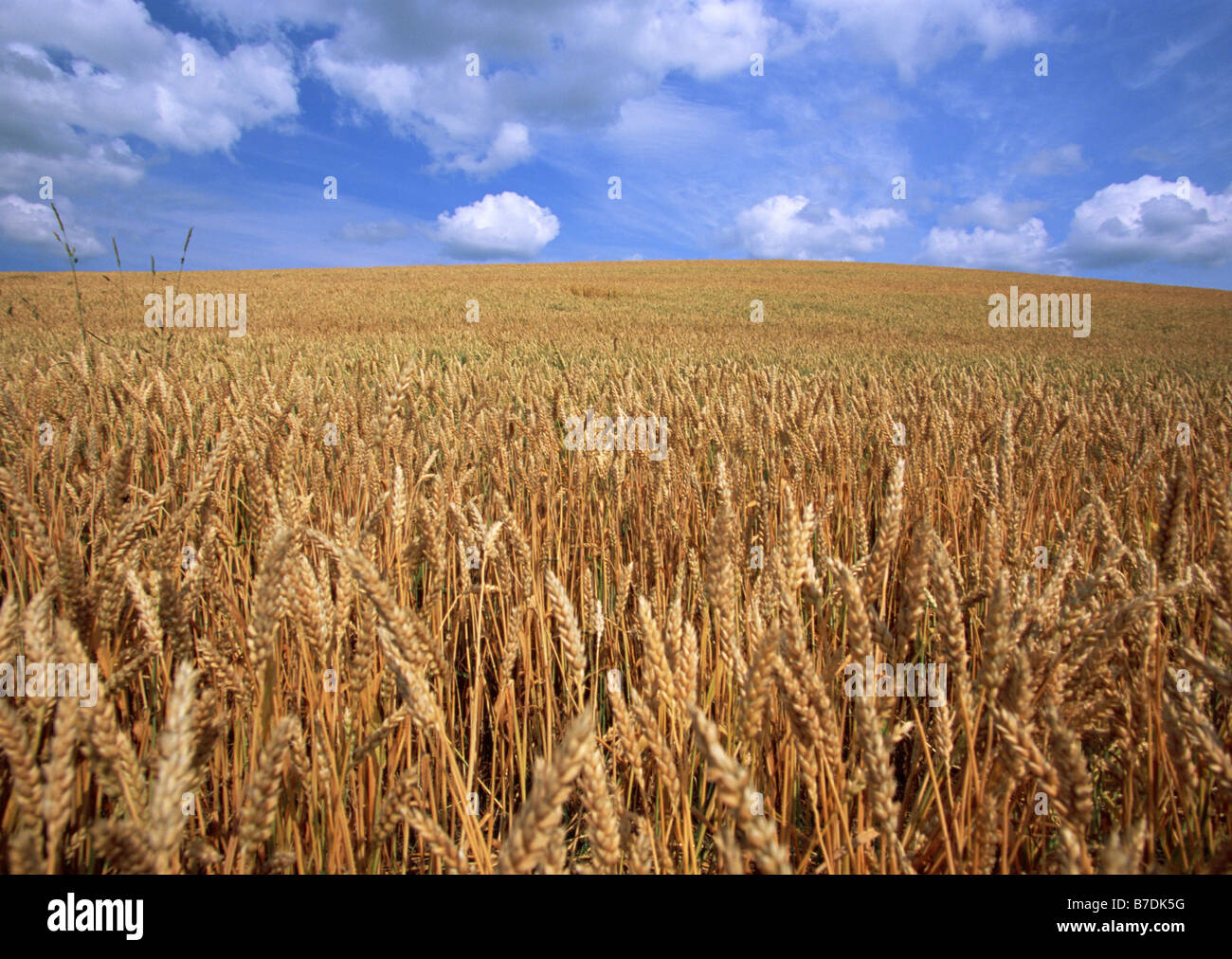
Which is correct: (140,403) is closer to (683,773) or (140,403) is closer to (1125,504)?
(683,773)

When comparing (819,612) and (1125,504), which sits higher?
(1125,504)

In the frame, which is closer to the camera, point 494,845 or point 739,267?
point 494,845

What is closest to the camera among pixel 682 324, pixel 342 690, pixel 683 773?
pixel 683 773

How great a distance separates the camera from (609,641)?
5.96 feet

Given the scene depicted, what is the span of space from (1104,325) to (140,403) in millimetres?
21605

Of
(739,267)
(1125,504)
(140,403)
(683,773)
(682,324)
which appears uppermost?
Result: (739,267)

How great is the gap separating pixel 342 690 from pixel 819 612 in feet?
3.35

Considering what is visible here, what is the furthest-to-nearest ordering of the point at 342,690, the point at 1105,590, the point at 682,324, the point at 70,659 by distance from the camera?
the point at 682,324 → the point at 1105,590 → the point at 342,690 → the point at 70,659

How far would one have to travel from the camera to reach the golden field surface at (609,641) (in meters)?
0.73

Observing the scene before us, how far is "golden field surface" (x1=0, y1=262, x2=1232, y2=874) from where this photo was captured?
2.41 ft
